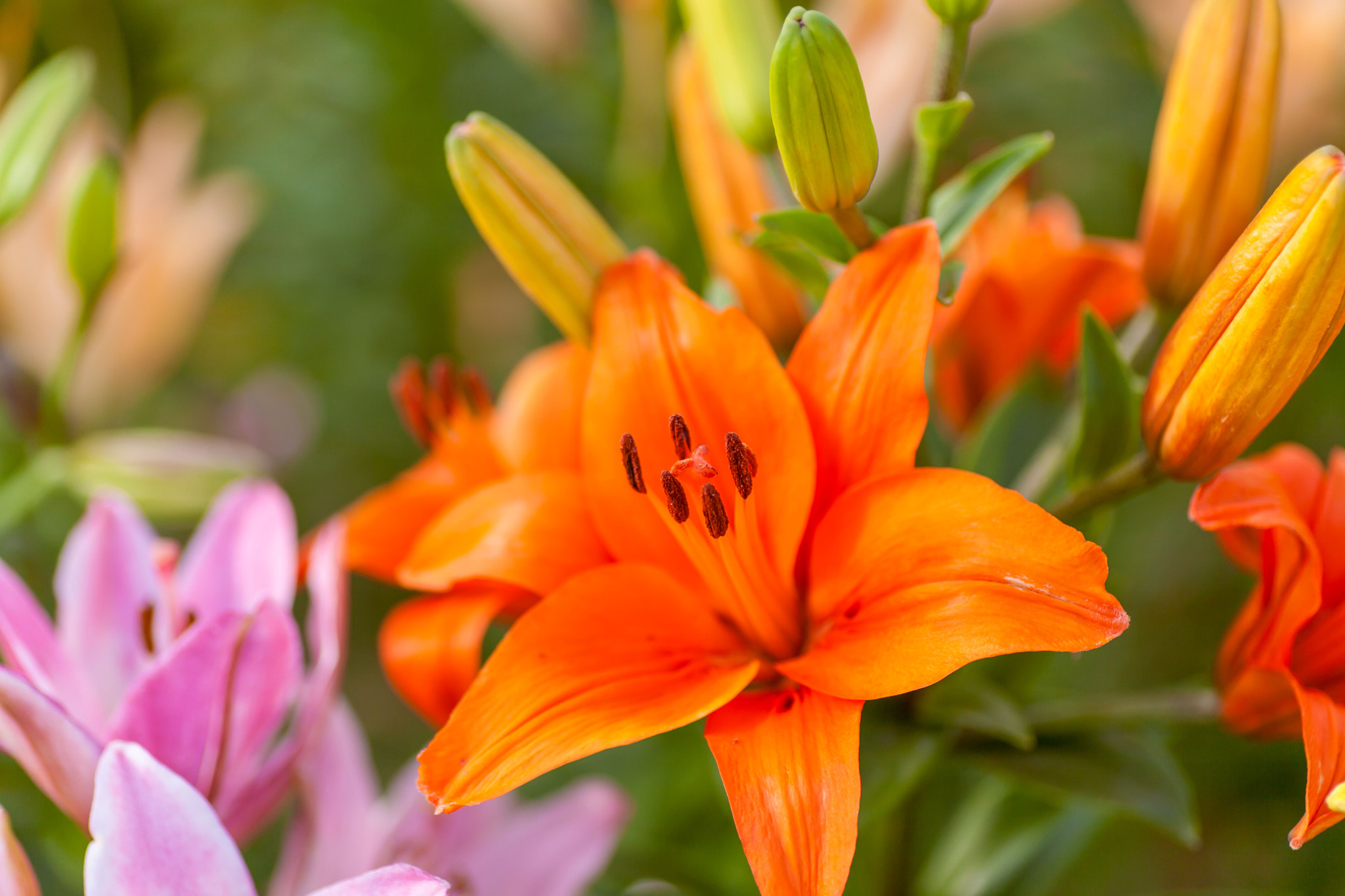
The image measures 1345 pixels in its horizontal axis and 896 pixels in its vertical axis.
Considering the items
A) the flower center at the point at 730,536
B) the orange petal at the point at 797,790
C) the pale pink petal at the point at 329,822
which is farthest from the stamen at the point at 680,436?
the pale pink petal at the point at 329,822

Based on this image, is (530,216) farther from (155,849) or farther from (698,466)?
(155,849)

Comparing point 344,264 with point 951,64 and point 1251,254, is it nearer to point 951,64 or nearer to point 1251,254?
point 951,64

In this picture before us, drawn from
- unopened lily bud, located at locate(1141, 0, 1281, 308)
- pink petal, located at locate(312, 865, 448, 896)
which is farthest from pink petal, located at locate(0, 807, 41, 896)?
unopened lily bud, located at locate(1141, 0, 1281, 308)

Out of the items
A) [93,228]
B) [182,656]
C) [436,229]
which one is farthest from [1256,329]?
[436,229]

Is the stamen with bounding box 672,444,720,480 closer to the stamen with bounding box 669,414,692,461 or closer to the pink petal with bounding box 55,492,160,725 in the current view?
the stamen with bounding box 669,414,692,461

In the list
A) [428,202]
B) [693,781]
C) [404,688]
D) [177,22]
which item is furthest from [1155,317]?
[177,22]

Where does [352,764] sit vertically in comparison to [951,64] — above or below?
below
